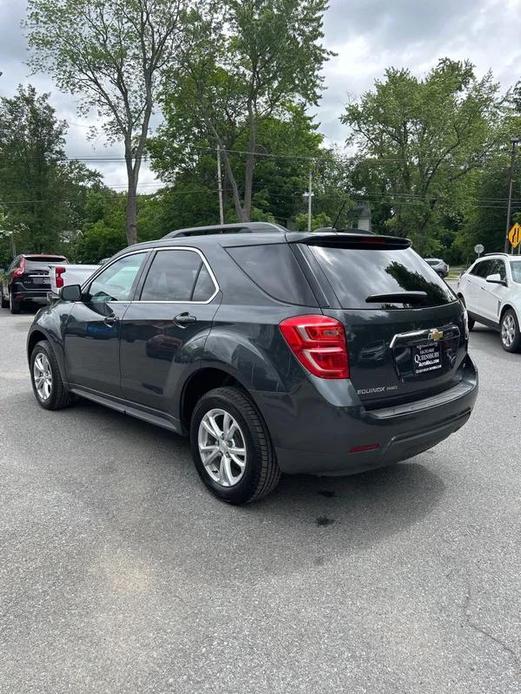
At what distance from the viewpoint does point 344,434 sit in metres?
2.88

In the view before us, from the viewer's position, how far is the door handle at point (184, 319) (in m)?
3.60

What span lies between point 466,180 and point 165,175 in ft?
78.4

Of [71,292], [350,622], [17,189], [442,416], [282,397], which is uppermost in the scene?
[17,189]

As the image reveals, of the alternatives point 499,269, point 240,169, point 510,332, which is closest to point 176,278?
point 510,332

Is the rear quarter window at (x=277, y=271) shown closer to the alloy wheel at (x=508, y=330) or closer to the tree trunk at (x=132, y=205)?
the alloy wheel at (x=508, y=330)

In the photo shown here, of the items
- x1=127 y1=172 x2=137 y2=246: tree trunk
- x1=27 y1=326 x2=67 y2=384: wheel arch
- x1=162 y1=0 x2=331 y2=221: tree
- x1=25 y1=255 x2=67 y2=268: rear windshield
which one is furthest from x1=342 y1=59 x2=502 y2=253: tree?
x1=27 y1=326 x2=67 y2=384: wheel arch

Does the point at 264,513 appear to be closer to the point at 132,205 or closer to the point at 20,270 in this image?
the point at 20,270

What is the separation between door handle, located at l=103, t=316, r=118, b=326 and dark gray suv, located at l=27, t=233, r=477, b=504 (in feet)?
0.77

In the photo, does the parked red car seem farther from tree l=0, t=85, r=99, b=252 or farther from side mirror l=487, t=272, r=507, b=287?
tree l=0, t=85, r=99, b=252


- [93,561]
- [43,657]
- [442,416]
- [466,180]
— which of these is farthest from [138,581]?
[466,180]

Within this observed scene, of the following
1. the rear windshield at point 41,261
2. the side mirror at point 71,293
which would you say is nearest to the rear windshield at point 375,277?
the side mirror at point 71,293

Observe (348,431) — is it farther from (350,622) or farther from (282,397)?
(350,622)

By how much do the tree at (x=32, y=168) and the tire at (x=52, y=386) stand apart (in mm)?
29156

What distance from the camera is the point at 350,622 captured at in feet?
7.60
